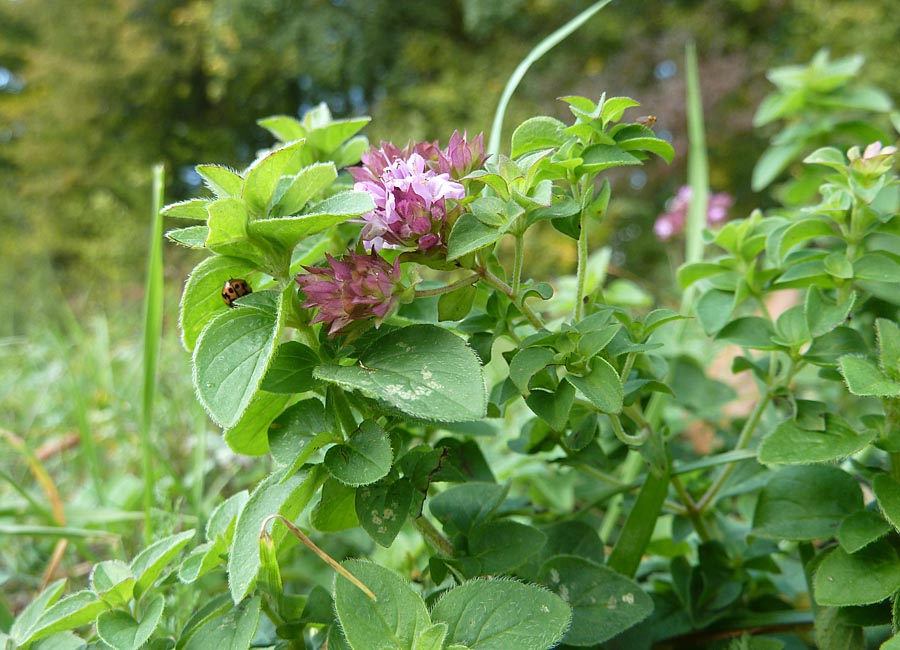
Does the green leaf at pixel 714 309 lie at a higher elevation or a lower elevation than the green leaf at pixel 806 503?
higher

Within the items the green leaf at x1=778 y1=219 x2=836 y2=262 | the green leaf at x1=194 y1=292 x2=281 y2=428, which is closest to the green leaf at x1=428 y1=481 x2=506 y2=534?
the green leaf at x1=194 y1=292 x2=281 y2=428

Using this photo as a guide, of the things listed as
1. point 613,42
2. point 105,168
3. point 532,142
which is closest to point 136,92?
point 105,168

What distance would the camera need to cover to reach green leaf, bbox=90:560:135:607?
459mm

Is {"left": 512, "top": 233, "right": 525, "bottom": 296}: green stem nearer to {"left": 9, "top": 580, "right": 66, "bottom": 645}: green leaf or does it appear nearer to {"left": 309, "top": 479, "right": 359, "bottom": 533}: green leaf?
{"left": 309, "top": 479, "right": 359, "bottom": 533}: green leaf

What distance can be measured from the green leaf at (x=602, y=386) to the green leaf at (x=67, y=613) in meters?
0.34

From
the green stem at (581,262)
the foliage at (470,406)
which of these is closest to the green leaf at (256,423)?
the foliage at (470,406)

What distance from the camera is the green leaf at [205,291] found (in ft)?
1.49

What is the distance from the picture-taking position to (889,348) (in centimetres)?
49

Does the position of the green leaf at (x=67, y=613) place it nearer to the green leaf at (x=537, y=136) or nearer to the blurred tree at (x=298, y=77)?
the green leaf at (x=537, y=136)

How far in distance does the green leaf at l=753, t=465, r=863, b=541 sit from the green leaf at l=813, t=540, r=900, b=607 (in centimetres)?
2

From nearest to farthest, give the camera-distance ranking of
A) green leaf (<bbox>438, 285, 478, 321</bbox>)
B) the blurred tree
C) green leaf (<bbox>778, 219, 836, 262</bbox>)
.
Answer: green leaf (<bbox>438, 285, 478, 321</bbox>) < green leaf (<bbox>778, 219, 836, 262</bbox>) < the blurred tree

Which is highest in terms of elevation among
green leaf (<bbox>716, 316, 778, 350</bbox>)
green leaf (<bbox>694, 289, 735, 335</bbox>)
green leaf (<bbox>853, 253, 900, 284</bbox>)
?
green leaf (<bbox>853, 253, 900, 284</bbox>)

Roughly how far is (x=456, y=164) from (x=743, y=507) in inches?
20.3

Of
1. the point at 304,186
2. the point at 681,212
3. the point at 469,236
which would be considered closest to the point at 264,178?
the point at 304,186
